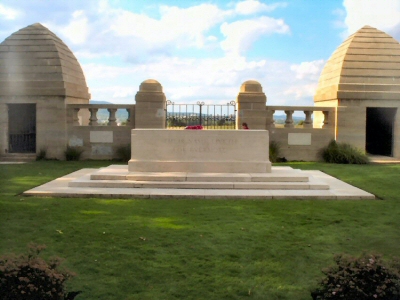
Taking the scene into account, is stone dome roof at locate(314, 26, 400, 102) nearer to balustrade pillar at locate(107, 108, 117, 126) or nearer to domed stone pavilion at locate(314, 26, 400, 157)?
domed stone pavilion at locate(314, 26, 400, 157)

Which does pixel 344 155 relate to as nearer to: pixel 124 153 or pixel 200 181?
pixel 200 181

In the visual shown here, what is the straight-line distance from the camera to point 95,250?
5793 millimetres

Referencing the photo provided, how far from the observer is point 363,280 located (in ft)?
12.2

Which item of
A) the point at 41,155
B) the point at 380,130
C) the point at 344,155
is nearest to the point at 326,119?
the point at 344,155

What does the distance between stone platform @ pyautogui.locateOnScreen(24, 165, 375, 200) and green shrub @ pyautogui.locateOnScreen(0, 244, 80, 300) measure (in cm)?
566

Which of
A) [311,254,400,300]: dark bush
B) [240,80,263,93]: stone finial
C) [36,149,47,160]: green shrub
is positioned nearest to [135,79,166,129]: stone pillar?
[240,80,263,93]: stone finial

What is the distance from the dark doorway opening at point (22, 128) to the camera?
1841cm

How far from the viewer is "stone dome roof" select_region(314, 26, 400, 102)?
17.3 meters

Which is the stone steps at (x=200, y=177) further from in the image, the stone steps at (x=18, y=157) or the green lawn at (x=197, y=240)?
the stone steps at (x=18, y=157)

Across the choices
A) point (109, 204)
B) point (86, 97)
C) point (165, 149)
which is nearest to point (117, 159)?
point (86, 97)

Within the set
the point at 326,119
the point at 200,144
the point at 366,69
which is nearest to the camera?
the point at 200,144

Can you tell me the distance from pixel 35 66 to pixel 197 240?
13.1 meters

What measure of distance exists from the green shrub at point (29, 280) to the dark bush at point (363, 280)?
7.43ft

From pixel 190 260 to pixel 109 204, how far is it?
12.1 feet
